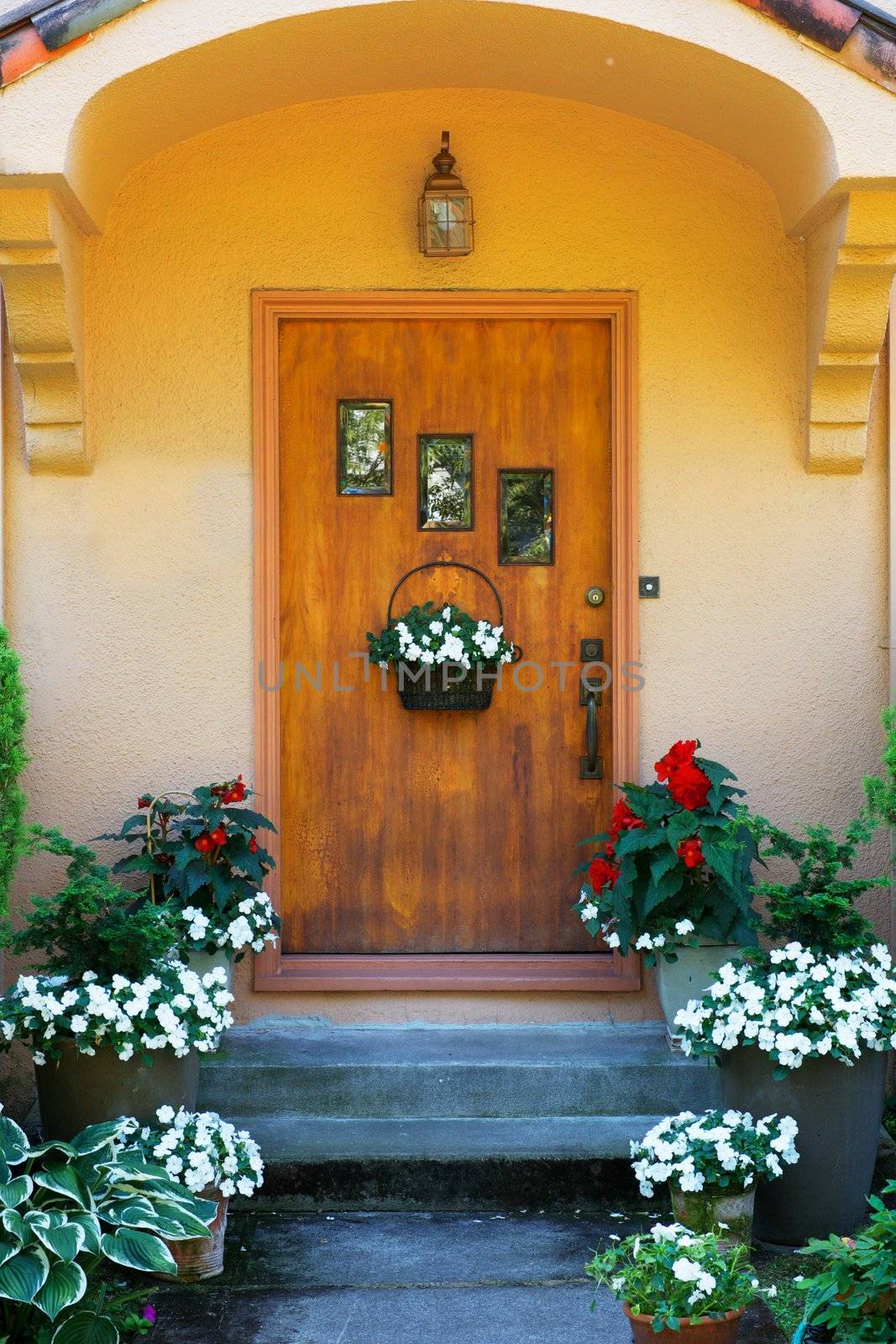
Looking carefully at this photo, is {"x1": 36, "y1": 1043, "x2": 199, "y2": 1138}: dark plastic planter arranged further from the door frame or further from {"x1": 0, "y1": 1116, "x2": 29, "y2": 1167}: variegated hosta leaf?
the door frame

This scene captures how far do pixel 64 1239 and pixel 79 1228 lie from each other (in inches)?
2.0

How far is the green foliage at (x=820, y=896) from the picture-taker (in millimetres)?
3965

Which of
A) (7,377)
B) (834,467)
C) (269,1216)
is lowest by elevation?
(269,1216)

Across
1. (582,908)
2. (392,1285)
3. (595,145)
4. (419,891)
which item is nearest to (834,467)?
(595,145)

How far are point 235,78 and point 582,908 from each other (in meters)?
2.81

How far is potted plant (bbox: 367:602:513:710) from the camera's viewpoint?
4.67 metres

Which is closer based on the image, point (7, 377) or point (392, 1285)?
point (392, 1285)

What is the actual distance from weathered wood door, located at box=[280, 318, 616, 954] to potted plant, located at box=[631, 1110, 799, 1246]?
1.21 meters

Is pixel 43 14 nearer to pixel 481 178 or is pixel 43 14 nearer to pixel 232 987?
pixel 481 178

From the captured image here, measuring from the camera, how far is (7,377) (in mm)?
4672

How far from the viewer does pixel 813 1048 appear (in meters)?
3.73

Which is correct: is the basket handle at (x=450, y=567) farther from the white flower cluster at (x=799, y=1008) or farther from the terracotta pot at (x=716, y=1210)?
the terracotta pot at (x=716, y=1210)

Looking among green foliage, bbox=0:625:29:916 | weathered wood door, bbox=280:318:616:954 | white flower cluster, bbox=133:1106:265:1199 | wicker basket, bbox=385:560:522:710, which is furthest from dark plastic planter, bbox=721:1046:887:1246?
green foliage, bbox=0:625:29:916

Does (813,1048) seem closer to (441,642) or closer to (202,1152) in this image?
(202,1152)
